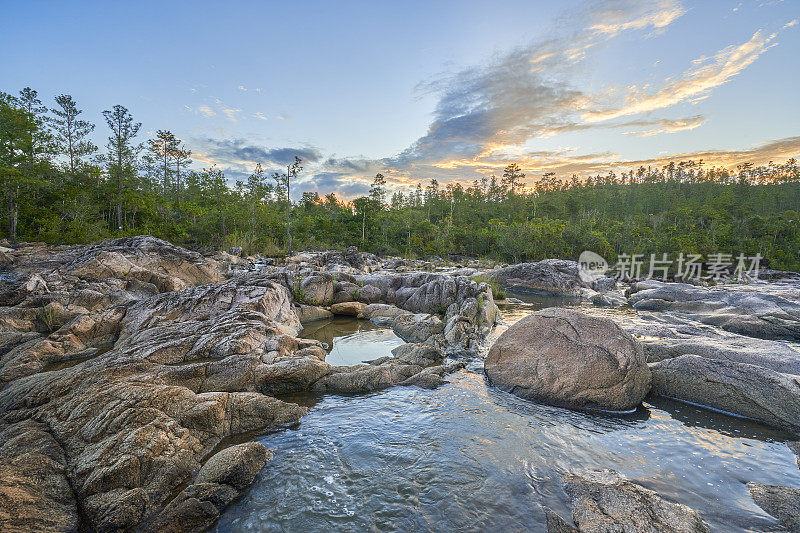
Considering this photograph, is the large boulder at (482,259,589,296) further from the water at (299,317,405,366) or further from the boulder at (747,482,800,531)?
the boulder at (747,482,800,531)

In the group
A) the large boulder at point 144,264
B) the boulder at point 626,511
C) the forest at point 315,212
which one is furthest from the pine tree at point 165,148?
the boulder at point 626,511

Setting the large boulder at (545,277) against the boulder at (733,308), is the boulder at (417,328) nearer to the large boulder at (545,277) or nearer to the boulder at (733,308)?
the boulder at (733,308)

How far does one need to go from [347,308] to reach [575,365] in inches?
431

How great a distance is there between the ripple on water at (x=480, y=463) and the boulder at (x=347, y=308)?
28.2 feet

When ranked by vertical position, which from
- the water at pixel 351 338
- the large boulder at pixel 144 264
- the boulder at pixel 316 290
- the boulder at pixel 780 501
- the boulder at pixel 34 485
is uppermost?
the large boulder at pixel 144 264

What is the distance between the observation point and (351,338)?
12.3m

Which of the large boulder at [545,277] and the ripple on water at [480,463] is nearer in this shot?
the ripple on water at [480,463]

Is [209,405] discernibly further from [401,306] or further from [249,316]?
[401,306]

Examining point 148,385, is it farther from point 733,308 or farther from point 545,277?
point 545,277

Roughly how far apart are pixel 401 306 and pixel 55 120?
153 ft

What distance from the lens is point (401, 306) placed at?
1705 centimetres

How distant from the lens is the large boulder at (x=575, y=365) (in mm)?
6633

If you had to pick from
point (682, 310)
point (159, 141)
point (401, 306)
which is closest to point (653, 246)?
point (682, 310)

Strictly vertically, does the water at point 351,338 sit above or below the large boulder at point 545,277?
below
